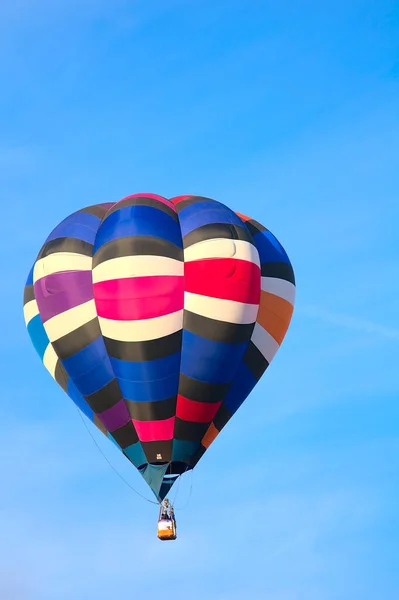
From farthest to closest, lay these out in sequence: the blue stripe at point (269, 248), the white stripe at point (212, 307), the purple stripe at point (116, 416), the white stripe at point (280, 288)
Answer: the blue stripe at point (269, 248)
the white stripe at point (280, 288)
the purple stripe at point (116, 416)
the white stripe at point (212, 307)

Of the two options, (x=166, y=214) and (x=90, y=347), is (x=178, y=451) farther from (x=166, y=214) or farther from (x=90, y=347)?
(x=166, y=214)

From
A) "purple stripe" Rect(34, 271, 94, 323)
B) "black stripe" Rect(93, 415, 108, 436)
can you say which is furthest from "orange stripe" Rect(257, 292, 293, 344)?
"black stripe" Rect(93, 415, 108, 436)

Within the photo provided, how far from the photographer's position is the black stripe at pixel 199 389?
38.8 m

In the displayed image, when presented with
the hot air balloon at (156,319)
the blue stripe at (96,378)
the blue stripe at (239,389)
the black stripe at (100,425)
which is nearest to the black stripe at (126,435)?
the hot air balloon at (156,319)

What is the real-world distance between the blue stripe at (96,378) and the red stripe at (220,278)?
2734 mm

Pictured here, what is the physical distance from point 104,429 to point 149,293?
3912mm

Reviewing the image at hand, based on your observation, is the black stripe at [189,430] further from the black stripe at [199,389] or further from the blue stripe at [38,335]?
the blue stripe at [38,335]

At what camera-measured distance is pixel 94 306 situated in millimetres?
38938

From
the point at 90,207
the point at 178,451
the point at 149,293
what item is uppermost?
the point at 90,207

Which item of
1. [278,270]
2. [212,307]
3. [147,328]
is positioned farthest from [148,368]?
[278,270]

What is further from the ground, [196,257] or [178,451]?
[196,257]

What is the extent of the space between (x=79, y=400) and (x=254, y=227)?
623 centimetres

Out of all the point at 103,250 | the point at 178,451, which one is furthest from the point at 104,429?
the point at 103,250

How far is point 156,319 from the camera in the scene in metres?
38.4
